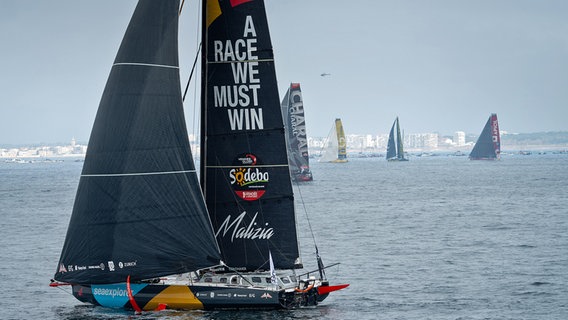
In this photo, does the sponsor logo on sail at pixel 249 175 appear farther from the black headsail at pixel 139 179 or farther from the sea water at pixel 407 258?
the sea water at pixel 407 258

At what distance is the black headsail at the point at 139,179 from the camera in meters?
27.3

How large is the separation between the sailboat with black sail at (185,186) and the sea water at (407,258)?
3.23ft

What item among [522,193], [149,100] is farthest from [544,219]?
[149,100]

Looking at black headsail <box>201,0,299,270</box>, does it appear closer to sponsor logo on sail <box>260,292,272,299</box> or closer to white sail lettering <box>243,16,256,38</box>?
white sail lettering <box>243,16,256,38</box>

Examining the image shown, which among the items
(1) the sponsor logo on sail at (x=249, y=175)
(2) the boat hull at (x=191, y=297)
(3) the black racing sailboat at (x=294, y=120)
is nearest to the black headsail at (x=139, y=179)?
(2) the boat hull at (x=191, y=297)

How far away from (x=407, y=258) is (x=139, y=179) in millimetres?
20919

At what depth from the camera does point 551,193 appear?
3615 inches

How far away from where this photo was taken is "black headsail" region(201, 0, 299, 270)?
93.4 feet

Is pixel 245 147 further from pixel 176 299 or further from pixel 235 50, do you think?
pixel 176 299

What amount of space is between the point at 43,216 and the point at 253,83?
47.4 meters

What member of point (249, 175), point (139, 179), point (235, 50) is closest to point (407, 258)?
point (249, 175)

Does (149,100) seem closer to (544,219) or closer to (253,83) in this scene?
(253,83)

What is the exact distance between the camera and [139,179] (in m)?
27.4

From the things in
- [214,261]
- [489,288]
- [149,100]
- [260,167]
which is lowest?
[489,288]
